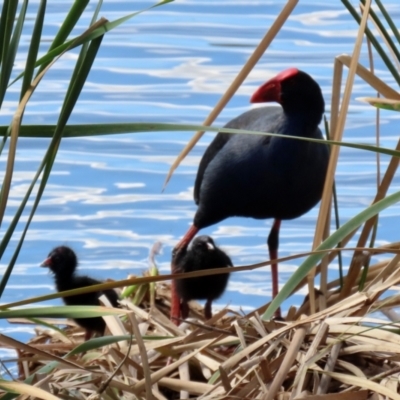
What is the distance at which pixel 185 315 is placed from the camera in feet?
8.76

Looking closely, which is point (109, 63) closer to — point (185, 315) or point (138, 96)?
point (138, 96)

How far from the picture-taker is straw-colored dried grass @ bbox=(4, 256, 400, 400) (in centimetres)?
144

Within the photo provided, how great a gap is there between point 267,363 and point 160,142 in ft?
10.4

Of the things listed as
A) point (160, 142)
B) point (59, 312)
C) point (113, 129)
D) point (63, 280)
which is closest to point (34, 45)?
point (113, 129)

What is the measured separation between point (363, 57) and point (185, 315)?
2.77 m

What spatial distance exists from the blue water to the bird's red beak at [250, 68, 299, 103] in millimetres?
639

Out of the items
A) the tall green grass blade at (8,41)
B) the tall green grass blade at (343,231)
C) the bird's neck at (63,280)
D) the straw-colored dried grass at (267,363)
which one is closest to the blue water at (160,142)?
the bird's neck at (63,280)

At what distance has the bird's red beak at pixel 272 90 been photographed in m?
2.96

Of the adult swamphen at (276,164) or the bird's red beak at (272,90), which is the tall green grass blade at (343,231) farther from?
the bird's red beak at (272,90)

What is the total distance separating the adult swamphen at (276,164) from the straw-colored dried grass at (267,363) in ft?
3.95

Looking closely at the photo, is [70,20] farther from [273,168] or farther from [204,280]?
[273,168]

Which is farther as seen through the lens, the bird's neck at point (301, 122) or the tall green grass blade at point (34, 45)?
the bird's neck at point (301, 122)

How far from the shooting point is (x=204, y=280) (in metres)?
2.74

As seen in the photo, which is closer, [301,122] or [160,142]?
[301,122]
